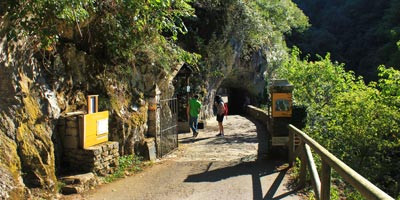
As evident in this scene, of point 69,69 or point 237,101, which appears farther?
point 237,101

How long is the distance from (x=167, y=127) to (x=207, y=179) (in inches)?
137

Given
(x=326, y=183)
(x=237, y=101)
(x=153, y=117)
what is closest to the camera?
(x=326, y=183)

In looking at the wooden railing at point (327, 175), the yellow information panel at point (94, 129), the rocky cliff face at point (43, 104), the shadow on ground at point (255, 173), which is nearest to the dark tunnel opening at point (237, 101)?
the shadow on ground at point (255, 173)

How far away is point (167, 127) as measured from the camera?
1102cm

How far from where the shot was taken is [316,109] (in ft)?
47.6

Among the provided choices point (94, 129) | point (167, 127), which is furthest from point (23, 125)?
point (167, 127)

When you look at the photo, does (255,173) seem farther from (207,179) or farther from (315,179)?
(315,179)

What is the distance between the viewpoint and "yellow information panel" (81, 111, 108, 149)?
23.7 ft

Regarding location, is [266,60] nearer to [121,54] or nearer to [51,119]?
[121,54]

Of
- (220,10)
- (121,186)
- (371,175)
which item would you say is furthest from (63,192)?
(220,10)

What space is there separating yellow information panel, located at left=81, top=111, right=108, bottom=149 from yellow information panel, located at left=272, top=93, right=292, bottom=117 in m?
3.96

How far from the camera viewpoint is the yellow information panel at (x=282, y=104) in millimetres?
9328

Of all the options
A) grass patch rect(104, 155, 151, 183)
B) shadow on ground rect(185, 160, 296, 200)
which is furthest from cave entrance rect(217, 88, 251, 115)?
grass patch rect(104, 155, 151, 183)

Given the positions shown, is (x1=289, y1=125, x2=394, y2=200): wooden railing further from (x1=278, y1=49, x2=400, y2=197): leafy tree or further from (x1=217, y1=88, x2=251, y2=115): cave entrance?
(x1=217, y1=88, x2=251, y2=115): cave entrance
